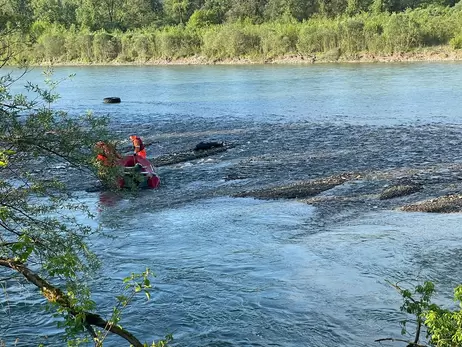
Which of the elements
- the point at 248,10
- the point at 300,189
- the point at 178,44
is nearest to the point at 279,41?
the point at 178,44

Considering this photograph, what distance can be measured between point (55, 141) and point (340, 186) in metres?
12.1

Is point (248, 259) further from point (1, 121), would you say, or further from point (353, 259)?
point (1, 121)

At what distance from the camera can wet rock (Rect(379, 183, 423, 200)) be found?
17109 millimetres

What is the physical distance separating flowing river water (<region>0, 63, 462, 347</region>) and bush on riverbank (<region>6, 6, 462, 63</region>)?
31.1m

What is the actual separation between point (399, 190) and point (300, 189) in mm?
2780

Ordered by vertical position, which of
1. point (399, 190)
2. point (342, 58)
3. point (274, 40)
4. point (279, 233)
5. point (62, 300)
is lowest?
point (279, 233)

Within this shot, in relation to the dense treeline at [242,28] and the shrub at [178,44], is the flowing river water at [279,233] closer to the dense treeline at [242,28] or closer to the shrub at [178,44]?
the dense treeline at [242,28]

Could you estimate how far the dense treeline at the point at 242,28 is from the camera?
6400 cm

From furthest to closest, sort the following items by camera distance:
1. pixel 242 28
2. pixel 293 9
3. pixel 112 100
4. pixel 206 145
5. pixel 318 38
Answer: pixel 293 9
pixel 242 28
pixel 318 38
pixel 112 100
pixel 206 145

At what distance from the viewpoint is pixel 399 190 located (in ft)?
57.1

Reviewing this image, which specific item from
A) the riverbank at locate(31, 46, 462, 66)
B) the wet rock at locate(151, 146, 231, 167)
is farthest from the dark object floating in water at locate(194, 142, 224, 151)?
the riverbank at locate(31, 46, 462, 66)

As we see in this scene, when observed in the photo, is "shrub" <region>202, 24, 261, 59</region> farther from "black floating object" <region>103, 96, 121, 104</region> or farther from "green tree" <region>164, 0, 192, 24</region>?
"black floating object" <region>103, 96, 121, 104</region>

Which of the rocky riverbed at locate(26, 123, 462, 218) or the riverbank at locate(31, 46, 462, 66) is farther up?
the riverbank at locate(31, 46, 462, 66)

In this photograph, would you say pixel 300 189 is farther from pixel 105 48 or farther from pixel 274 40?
pixel 105 48
